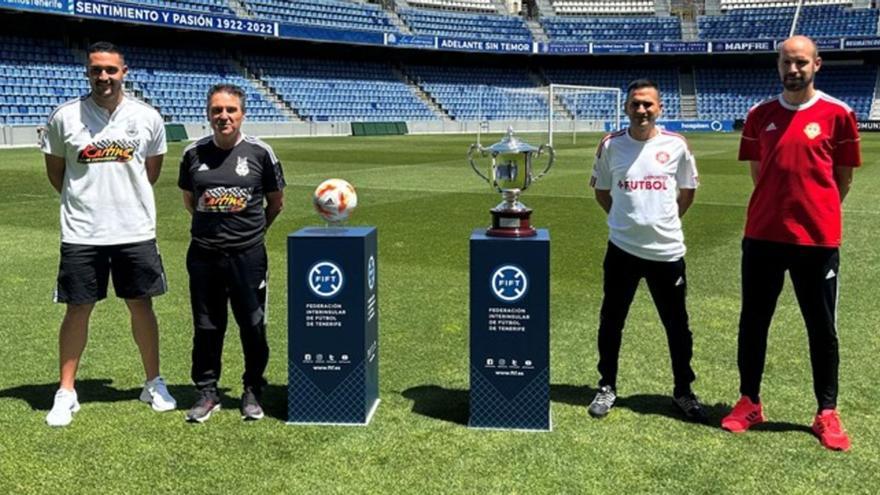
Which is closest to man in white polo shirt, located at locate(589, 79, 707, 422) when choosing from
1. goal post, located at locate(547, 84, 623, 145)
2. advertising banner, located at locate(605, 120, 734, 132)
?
goal post, located at locate(547, 84, 623, 145)

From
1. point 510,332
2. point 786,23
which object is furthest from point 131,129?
point 786,23

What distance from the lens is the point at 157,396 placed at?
4.44m

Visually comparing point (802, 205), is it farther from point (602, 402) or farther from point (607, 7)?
point (607, 7)

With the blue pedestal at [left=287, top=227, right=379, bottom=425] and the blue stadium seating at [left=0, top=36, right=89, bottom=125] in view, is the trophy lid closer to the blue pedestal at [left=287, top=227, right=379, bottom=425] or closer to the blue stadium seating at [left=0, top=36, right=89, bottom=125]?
the blue pedestal at [left=287, top=227, right=379, bottom=425]

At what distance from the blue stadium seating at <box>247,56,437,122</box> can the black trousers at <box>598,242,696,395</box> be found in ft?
130

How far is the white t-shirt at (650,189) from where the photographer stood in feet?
13.8

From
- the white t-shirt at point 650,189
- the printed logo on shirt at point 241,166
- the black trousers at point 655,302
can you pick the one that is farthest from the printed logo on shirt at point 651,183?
the printed logo on shirt at point 241,166

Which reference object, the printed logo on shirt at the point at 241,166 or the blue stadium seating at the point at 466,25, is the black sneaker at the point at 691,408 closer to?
the printed logo on shirt at the point at 241,166

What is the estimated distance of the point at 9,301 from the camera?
22.6ft

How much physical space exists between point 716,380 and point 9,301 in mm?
5764

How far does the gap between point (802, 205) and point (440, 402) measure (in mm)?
2185

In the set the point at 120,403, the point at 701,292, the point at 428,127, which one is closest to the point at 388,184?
the point at 701,292

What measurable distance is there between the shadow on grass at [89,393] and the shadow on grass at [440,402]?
110cm

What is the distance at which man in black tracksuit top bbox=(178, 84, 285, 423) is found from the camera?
4.17 metres
